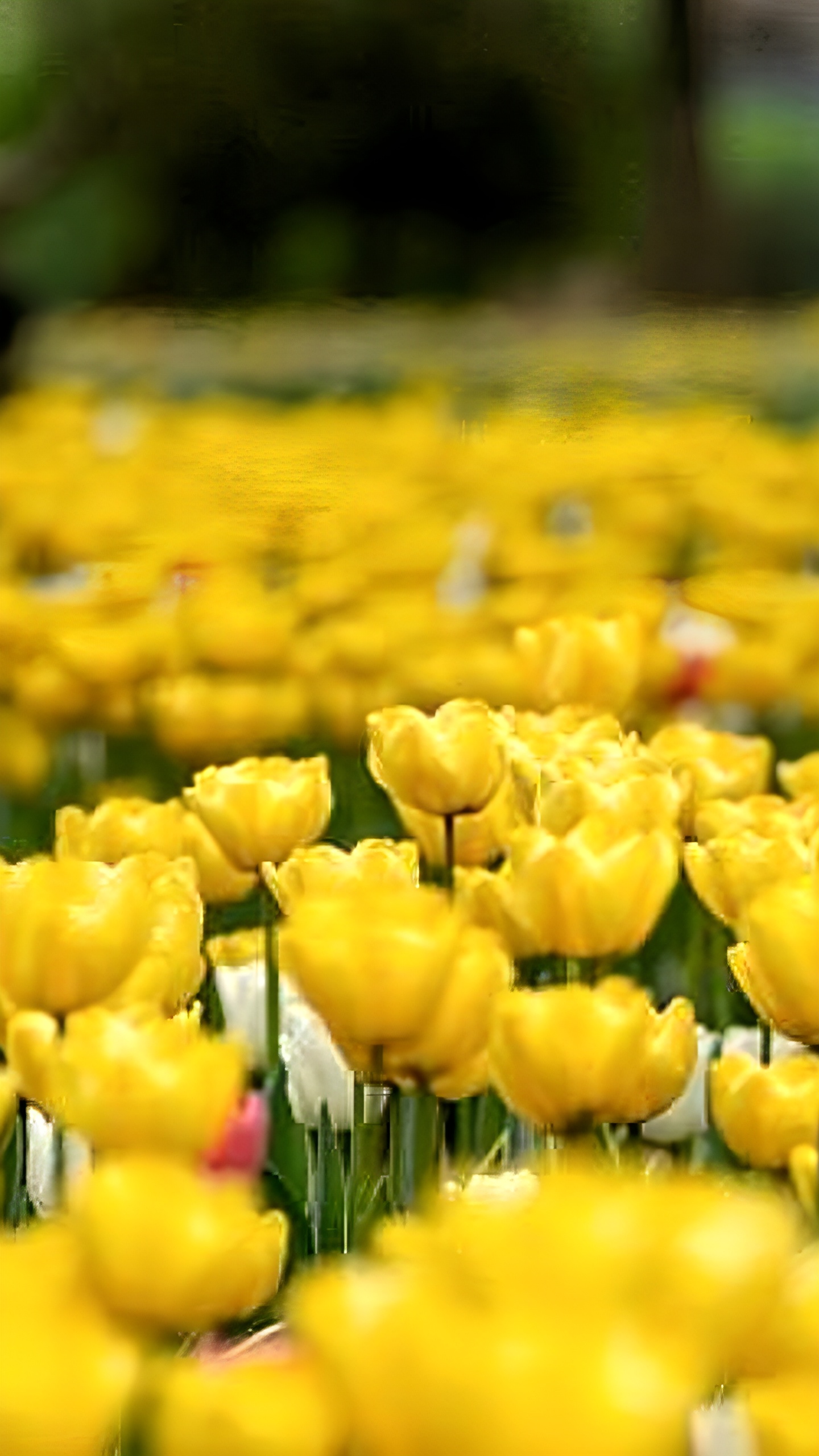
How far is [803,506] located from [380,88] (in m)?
1.94

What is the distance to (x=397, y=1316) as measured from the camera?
258 millimetres

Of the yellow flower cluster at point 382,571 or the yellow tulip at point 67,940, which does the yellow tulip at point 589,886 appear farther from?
the yellow flower cluster at point 382,571

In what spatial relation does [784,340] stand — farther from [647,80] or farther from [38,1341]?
[38,1341]

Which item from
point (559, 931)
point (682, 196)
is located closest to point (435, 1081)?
point (559, 931)

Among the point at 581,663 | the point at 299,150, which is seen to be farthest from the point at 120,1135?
the point at 299,150

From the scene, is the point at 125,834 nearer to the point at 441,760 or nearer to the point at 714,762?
the point at 441,760

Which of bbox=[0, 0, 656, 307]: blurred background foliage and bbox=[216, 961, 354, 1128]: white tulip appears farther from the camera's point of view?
bbox=[0, 0, 656, 307]: blurred background foliage

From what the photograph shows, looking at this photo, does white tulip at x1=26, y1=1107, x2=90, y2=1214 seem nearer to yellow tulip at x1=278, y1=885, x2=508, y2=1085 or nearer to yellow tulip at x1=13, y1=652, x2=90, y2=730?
yellow tulip at x1=278, y1=885, x2=508, y2=1085

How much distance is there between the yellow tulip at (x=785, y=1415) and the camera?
Result: 0.93 feet

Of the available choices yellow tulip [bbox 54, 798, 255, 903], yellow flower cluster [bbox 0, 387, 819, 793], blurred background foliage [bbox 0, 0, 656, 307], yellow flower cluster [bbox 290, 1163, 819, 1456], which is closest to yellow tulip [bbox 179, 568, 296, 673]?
yellow flower cluster [bbox 0, 387, 819, 793]

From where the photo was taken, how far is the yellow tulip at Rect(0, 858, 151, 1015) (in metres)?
0.51

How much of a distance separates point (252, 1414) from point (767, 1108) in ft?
0.89

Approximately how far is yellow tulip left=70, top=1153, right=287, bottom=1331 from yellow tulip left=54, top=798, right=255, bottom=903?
0.36 meters

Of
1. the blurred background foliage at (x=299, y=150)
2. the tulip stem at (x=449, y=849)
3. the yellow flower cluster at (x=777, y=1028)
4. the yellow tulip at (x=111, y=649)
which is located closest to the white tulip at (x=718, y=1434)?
the yellow flower cluster at (x=777, y=1028)
